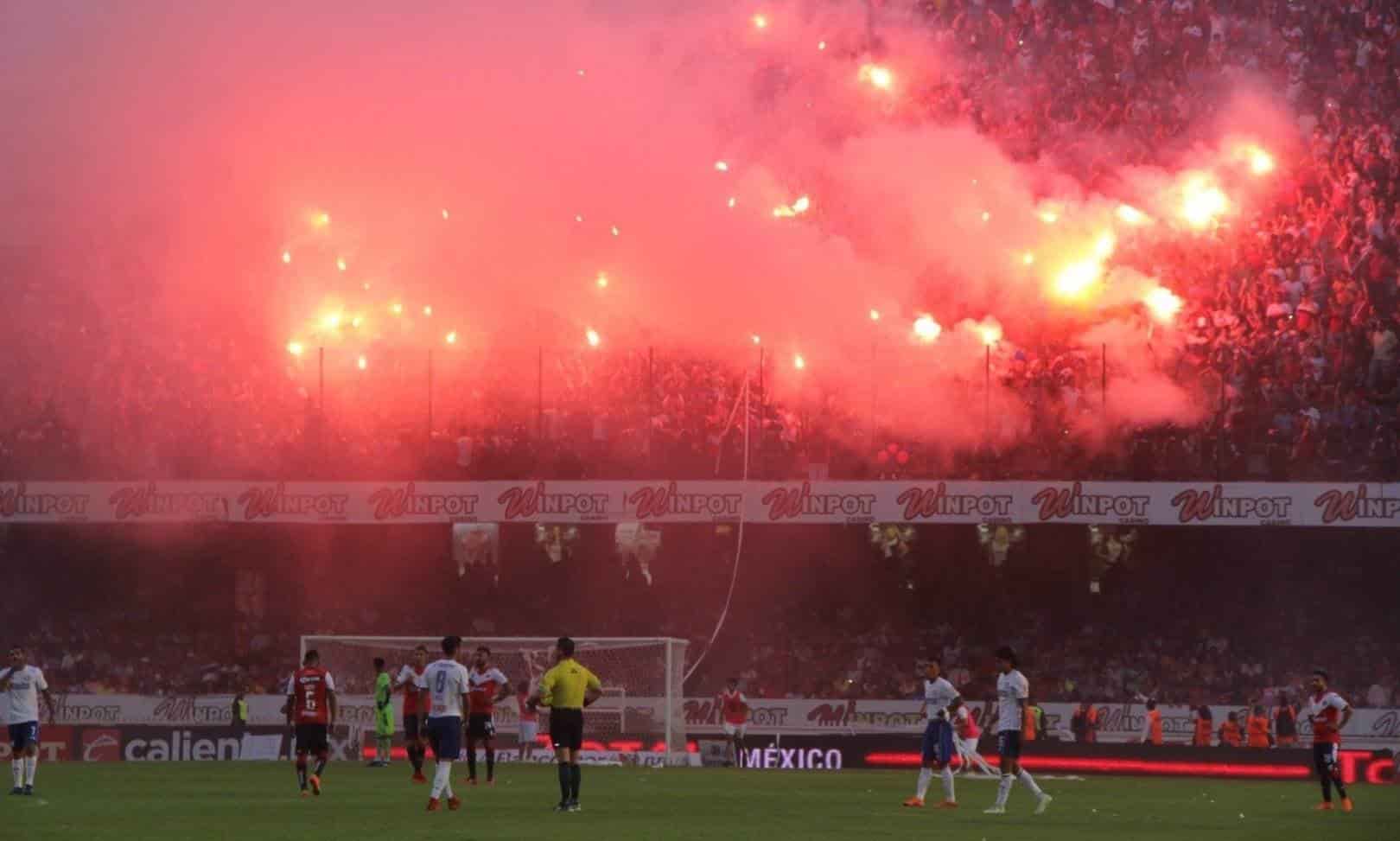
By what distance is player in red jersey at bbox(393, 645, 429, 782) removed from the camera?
29703mm

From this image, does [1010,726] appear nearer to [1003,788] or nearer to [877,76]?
A: [1003,788]

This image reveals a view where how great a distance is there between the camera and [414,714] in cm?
3122

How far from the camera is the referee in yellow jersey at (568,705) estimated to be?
2217cm

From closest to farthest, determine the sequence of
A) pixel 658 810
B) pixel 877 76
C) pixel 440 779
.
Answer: pixel 440 779
pixel 658 810
pixel 877 76

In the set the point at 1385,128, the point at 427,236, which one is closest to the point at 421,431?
the point at 427,236

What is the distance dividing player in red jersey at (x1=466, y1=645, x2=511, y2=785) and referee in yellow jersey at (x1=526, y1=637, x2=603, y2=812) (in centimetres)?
688

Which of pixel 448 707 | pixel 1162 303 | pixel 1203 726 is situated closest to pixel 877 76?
pixel 1162 303

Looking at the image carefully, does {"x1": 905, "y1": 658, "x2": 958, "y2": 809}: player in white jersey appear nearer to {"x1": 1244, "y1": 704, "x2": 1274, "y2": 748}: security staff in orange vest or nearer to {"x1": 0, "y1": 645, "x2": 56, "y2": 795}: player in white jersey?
{"x1": 0, "y1": 645, "x2": 56, "y2": 795}: player in white jersey

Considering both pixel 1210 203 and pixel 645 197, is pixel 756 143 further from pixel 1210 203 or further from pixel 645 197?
pixel 1210 203

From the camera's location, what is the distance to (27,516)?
1700 inches

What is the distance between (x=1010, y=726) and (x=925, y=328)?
18799 millimetres

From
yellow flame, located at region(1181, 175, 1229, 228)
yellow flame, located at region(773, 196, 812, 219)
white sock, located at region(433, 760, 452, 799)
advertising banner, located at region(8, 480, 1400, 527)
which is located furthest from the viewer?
yellow flame, located at region(1181, 175, 1229, 228)

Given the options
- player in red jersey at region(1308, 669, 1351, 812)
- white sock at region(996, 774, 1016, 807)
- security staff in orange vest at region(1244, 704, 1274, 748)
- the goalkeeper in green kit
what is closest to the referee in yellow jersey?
white sock at region(996, 774, 1016, 807)

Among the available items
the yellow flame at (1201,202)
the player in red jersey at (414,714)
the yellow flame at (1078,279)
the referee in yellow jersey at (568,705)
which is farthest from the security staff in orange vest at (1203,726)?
the referee in yellow jersey at (568,705)
